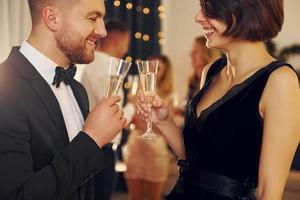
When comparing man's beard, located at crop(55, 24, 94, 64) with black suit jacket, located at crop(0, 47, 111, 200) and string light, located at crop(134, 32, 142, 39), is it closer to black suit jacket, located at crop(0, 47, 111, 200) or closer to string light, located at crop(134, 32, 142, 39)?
black suit jacket, located at crop(0, 47, 111, 200)

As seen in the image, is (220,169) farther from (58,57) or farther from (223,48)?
(58,57)

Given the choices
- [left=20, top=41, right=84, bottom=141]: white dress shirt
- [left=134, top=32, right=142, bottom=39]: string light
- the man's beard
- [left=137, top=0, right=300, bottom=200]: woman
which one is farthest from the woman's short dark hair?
[left=134, top=32, right=142, bottom=39]: string light

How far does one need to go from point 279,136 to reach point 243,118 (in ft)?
0.63

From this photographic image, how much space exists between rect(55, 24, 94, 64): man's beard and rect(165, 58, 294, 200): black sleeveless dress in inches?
20.2

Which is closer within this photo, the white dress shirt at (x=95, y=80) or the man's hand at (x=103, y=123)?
the man's hand at (x=103, y=123)

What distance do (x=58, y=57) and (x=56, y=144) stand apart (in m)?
0.33

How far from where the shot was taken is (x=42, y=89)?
1.63 m

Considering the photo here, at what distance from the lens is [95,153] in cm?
158

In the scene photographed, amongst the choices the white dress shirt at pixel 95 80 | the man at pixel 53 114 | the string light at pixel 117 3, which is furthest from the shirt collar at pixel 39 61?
the string light at pixel 117 3

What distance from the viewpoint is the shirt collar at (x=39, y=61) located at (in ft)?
5.56

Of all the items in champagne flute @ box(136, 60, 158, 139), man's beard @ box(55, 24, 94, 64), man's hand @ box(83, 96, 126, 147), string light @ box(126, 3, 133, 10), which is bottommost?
man's hand @ box(83, 96, 126, 147)

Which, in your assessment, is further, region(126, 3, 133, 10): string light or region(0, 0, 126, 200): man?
region(126, 3, 133, 10): string light

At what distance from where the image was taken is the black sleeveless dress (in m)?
1.77

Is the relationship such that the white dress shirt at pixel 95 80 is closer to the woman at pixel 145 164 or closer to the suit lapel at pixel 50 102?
the woman at pixel 145 164
